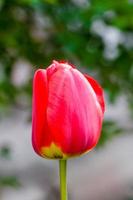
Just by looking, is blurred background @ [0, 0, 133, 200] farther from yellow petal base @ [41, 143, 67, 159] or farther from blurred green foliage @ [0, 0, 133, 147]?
yellow petal base @ [41, 143, 67, 159]

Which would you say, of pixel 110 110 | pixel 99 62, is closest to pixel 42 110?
pixel 99 62

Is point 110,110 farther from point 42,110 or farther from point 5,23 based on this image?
point 42,110

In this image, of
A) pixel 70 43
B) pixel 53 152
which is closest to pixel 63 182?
pixel 53 152

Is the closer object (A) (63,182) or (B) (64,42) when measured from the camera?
(A) (63,182)

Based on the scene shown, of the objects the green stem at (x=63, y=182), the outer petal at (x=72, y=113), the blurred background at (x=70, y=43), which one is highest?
the blurred background at (x=70, y=43)

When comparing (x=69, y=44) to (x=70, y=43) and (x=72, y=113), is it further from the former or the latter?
(x=72, y=113)

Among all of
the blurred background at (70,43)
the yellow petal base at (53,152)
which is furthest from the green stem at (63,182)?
the blurred background at (70,43)

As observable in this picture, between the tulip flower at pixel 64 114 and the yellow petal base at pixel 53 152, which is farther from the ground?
the tulip flower at pixel 64 114

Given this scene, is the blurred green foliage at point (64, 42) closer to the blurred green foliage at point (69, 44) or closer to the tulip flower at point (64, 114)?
the blurred green foliage at point (69, 44)
